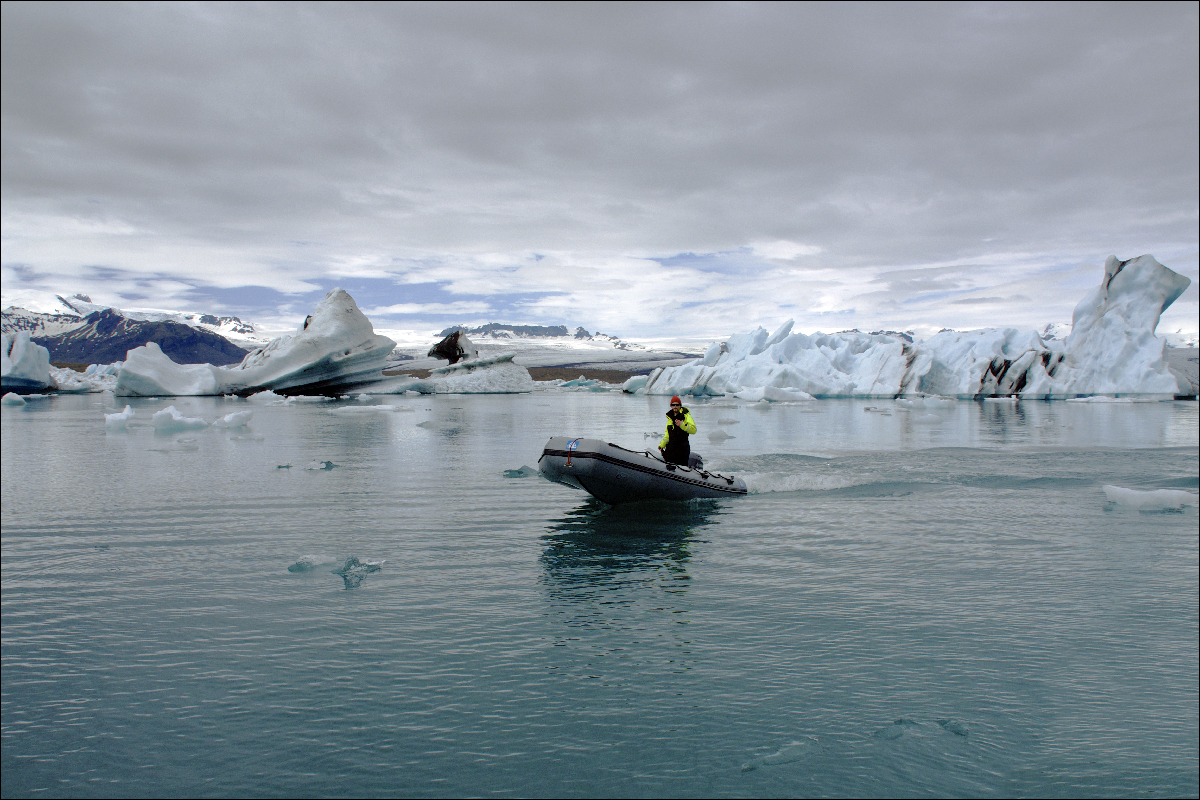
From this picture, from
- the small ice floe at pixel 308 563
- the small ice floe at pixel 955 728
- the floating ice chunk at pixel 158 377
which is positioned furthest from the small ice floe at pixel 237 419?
the floating ice chunk at pixel 158 377

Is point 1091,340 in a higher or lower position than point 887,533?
higher

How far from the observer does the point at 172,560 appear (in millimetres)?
8430

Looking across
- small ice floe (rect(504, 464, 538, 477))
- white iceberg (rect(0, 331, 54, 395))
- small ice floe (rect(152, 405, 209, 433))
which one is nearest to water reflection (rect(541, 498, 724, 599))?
small ice floe (rect(504, 464, 538, 477))

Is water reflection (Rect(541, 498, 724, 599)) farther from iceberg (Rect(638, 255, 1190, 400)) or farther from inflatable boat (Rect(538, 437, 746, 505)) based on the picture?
iceberg (Rect(638, 255, 1190, 400))

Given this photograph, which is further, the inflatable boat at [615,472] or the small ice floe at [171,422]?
the small ice floe at [171,422]

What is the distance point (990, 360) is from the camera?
50.0 metres

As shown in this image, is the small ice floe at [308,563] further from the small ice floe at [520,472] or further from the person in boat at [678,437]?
the small ice floe at [520,472]

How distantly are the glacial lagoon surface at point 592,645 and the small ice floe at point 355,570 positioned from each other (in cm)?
4

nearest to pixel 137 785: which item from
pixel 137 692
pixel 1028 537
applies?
pixel 137 692

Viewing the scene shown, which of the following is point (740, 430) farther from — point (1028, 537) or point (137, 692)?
point (137, 692)

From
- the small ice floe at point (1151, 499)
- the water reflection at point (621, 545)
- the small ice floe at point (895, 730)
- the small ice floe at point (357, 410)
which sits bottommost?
the small ice floe at point (895, 730)

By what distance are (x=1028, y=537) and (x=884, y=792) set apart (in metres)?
7.21

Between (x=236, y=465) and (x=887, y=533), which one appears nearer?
(x=887, y=533)

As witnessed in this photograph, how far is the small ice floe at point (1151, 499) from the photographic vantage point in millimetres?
11195
